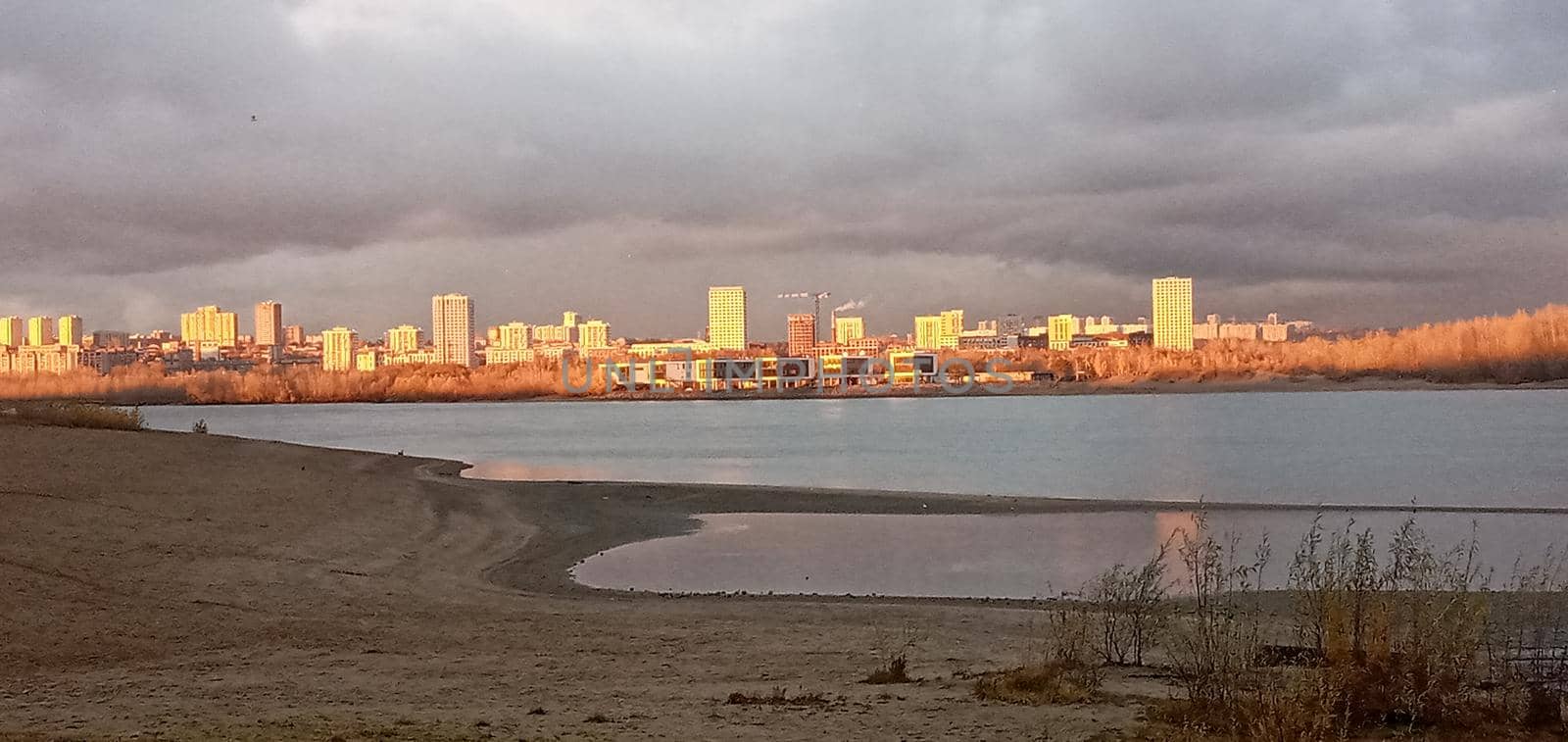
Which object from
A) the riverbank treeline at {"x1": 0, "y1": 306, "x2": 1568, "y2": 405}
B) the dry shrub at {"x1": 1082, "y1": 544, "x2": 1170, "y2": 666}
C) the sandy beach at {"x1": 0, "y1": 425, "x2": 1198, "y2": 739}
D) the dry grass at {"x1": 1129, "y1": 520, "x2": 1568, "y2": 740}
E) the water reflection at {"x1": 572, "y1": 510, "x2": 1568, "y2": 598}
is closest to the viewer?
the dry grass at {"x1": 1129, "y1": 520, "x2": 1568, "y2": 740}

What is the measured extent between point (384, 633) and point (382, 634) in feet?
0.18

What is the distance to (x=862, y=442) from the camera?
6512 centimetres

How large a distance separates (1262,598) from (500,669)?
8649 mm

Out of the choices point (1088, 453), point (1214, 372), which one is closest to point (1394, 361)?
point (1214, 372)

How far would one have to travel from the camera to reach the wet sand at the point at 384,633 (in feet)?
24.7

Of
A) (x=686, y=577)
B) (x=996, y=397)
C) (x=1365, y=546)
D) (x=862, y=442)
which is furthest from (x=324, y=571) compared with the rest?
(x=996, y=397)

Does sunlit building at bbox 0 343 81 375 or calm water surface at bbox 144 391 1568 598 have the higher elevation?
sunlit building at bbox 0 343 81 375

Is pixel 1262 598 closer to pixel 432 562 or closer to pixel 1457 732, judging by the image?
pixel 1457 732

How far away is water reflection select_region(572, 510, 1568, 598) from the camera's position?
1709cm

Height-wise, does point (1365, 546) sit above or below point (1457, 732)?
above

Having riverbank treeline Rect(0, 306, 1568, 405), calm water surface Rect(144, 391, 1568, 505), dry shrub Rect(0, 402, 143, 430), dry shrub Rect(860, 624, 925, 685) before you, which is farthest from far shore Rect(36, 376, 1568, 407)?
dry shrub Rect(860, 624, 925, 685)

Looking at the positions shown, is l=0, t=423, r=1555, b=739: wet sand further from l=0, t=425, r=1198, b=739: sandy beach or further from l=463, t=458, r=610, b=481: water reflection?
l=463, t=458, r=610, b=481: water reflection

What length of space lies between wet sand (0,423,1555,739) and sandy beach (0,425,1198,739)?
4 cm

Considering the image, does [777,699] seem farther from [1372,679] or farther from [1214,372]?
[1214,372]
